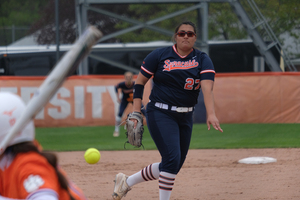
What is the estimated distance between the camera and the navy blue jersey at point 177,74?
4.50 meters

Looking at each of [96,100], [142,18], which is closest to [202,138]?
[96,100]

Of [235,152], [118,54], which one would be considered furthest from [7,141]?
[118,54]

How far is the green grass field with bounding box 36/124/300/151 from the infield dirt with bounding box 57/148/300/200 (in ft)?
2.58

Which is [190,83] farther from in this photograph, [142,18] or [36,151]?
[142,18]

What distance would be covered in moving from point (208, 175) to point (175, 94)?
9.17 ft

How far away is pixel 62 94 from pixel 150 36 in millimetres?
10124

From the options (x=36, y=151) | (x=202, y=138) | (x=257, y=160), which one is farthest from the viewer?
(x=202, y=138)

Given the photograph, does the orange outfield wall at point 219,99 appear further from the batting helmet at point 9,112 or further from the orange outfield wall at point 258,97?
the batting helmet at point 9,112

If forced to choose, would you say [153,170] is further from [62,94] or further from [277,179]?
[62,94]

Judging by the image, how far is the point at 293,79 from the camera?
14836 mm

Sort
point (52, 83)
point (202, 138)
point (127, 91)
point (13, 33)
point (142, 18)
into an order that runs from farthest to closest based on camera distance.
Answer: point (142, 18) < point (13, 33) < point (127, 91) < point (202, 138) < point (52, 83)

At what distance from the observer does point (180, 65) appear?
179 inches

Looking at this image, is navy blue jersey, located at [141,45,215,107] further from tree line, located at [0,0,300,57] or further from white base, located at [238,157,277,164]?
tree line, located at [0,0,300,57]

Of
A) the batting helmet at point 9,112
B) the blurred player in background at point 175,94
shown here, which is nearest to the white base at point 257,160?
the blurred player in background at point 175,94
